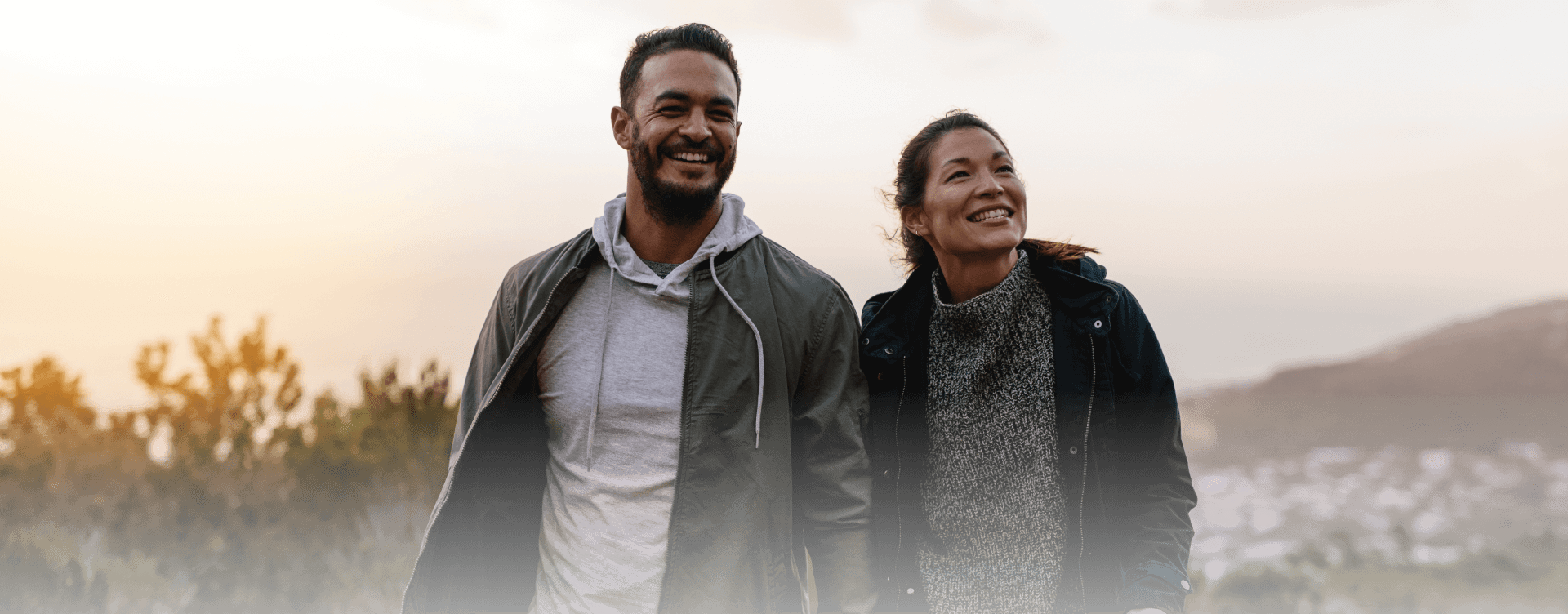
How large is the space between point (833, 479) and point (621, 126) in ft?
3.69

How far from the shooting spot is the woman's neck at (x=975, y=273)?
239 centimetres

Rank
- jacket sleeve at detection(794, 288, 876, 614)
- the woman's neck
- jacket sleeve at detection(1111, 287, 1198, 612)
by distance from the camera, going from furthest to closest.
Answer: the woman's neck, jacket sleeve at detection(794, 288, 876, 614), jacket sleeve at detection(1111, 287, 1198, 612)

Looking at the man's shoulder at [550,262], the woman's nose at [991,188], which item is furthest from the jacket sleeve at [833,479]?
the man's shoulder at [550,262]

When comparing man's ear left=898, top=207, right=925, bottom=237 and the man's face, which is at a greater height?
the man's face

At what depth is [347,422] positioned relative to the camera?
17.4 ft

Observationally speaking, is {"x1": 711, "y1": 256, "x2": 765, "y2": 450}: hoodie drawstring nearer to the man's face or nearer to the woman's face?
the man's face

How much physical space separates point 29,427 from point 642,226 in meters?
4.80

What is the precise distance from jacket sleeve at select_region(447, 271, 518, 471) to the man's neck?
1.21 ft

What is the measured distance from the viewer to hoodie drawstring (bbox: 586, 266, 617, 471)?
7.32ft

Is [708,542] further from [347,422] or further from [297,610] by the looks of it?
[347,422]

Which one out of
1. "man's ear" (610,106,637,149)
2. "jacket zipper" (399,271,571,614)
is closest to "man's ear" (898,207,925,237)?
"man's ear" (610,106,637,149)

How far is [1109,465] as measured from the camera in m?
2.14

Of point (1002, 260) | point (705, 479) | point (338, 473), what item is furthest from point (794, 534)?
point (338, 473)

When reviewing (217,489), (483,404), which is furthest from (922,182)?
(217,489)
